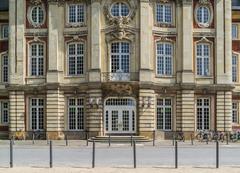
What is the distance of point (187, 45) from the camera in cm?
5834

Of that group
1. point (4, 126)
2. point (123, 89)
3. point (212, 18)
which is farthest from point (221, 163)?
point (4, 126)

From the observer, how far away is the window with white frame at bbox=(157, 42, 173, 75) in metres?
58.5

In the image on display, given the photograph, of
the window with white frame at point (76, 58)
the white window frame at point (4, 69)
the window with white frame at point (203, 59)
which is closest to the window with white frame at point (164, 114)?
the window with white frame at point (203, 59)

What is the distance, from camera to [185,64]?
58281mm

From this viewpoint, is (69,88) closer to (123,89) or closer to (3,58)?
(123,89)

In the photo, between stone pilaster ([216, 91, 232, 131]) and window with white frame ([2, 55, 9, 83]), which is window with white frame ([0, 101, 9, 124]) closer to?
window with white frame ([2, 55, 9, 83])

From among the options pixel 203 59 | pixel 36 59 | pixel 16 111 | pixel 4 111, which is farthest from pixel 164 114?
pixel 4 111

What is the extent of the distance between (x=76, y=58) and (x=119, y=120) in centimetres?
668

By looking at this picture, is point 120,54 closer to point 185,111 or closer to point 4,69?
point 185,111

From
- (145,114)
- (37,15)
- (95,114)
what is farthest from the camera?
(37,15)

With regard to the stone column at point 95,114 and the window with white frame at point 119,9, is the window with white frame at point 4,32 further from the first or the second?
the stone column at point 95,114

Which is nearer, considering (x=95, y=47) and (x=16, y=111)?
(x=95, y=47)

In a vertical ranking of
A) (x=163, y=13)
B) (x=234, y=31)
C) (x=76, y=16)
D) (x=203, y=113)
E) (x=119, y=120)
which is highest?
(x=163, y=13)

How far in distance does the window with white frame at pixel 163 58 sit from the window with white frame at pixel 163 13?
2052 millimetres
